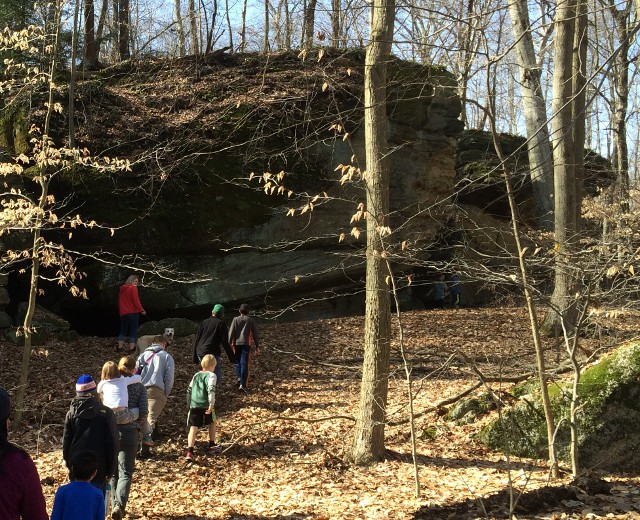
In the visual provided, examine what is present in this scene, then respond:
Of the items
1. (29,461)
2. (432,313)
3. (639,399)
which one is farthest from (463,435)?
(432,313)

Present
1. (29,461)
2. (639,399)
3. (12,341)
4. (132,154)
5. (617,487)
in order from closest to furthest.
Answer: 1. (29,461)
2. (617,487)
3. (639,399)
4. (12,341)
5. (132,154)

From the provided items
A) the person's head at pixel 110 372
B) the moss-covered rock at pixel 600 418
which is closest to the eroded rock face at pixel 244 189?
the moss-covered rock at pixel 600 418

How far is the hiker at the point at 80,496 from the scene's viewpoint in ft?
13.4

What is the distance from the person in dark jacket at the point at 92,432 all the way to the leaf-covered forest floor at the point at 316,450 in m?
1.63

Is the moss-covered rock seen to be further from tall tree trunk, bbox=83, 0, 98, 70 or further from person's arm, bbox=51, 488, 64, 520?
tall tree trunk, bbox=83, 0, 98, 70

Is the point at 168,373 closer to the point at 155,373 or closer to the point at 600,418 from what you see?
the point at 155,373

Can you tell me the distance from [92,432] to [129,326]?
26.4ft

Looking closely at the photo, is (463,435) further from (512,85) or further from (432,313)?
(512,85)

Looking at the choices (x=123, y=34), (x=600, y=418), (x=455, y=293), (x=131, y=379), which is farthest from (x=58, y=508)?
(x=123, y=34)

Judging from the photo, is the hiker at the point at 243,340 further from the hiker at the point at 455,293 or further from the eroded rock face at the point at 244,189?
the hiker at the point at 455,293

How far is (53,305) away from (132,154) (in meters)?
4.07

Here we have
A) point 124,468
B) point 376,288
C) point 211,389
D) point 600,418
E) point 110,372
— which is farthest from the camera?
point 211,389

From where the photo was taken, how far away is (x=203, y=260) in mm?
15195

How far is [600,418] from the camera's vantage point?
7.78 m
